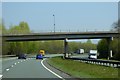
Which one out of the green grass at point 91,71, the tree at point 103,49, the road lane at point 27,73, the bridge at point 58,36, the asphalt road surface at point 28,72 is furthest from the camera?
the tree at point 103,49

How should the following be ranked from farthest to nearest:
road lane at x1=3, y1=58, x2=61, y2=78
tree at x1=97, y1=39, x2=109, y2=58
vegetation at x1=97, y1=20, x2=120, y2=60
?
tree at x1=97, y1=39, x2=109, y2=58 → vegetation at x1=97, y1=20, x2=120, y2=60 → road lane at x1=3, y1=58, x2=61, y2=78

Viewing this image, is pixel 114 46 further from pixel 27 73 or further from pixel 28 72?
pixel 27 73

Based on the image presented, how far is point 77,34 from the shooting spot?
92062 mm

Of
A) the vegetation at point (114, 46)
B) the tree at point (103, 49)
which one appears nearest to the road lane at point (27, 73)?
the vegetation at point (114, 46)

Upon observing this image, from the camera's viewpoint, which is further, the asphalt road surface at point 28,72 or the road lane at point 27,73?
the road lane at point 27,73

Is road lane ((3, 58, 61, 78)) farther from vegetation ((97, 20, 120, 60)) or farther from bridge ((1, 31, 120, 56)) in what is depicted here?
bridge ((1, 31, 120, 56))

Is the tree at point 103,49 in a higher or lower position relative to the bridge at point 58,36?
lower

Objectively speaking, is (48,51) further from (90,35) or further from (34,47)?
(90,35)

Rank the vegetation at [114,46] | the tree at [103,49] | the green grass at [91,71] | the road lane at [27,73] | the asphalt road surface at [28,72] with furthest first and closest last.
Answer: the tree at [103,49] → the vegetation at [114,46] → the road lane at [27,73] → the green grass at [91,71] → the asphalt road surface at [28,72]

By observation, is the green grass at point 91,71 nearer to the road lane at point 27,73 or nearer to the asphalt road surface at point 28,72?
the asphalt road surface at point 28,72

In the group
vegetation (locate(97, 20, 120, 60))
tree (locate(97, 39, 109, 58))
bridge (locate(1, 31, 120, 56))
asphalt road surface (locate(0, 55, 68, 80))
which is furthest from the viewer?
tree (locate(97, 39, 109, 58))

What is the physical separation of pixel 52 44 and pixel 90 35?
89.0 meters

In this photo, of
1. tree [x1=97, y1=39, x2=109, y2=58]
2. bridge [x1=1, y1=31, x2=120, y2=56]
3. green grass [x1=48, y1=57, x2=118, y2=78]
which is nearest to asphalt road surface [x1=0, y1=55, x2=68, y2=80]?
green grass [x1=48, y1=57, x2=118, y2=78]

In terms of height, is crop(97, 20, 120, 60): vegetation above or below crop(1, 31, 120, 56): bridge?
below
